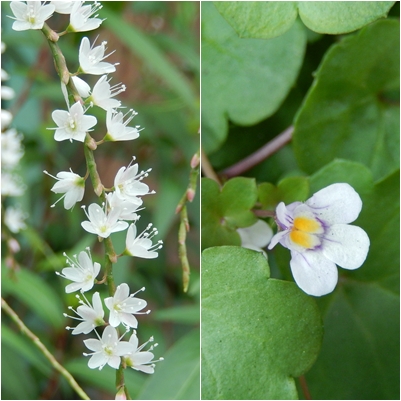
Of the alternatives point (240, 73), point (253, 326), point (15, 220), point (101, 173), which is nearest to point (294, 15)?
point (240, 73)

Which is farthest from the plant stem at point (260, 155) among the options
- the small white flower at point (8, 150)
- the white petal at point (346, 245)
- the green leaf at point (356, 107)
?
the small white flower at point (8, 150)

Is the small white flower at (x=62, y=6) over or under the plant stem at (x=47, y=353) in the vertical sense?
over

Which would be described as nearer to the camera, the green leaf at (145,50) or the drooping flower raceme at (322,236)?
the drooping flower raceme at (322,236)

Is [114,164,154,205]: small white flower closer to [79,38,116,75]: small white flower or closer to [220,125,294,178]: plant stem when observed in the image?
[79,38,116,75]: small white flower

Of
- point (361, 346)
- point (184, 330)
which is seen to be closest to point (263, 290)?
point (361, 346)

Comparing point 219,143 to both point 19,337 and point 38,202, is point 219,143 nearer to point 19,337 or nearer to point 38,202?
point 19,337

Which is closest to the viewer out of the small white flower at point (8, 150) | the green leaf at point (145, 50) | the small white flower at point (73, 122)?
the small white flower at point (73, 122)

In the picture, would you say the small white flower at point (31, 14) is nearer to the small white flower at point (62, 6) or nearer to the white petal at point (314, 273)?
the small white flower at point (62, 6)

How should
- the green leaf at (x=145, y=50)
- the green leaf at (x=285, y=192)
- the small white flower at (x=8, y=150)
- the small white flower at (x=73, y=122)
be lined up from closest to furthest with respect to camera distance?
the small white flower at (x=73, y=122) → the green leaf at (x=285, y=192) → the small white flower at (x=8, y=150) → the green leaf at (x=145, y=50)
